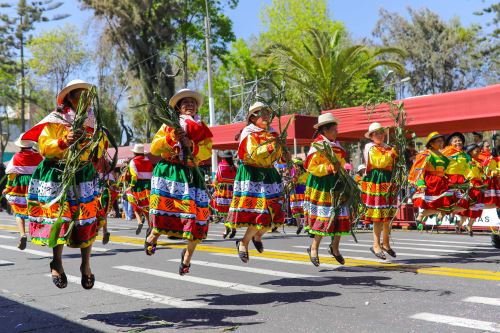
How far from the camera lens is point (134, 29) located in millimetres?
31938

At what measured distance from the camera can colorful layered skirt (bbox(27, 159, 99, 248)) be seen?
17.0 ft

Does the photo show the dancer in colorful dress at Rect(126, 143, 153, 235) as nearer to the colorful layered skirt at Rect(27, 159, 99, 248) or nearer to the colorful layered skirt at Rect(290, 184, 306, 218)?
the colorful layered skirt at Rect(290, 184, 306, 218)

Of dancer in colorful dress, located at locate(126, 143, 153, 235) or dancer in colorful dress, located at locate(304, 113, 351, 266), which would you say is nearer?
dancer in colorful dress, located at locate(304, 113, 351, 266)

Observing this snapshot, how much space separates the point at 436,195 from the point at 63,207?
248 inches

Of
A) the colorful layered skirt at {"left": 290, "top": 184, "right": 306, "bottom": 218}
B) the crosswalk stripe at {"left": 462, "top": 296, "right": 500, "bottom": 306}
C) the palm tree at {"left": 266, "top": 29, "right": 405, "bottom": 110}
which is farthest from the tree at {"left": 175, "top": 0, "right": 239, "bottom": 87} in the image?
the crosswalk stripe at {"left": 462, "top": 296, "right": 500, "bottom": 306}

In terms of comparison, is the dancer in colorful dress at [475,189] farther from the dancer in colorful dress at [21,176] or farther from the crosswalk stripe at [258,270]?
the dancer in colorful dress at [21,176]

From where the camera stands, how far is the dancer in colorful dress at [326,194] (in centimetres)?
722

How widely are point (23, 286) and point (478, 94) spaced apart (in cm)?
1010

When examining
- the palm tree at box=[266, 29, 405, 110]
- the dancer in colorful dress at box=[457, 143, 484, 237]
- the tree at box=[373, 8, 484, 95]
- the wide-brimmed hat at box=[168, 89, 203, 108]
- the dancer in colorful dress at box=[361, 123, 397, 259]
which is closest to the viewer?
the wide-brimmed hat at box=[168, 89, 203, 108]

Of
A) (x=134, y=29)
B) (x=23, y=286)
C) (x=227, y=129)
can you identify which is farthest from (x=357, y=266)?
(x=134, y=29)

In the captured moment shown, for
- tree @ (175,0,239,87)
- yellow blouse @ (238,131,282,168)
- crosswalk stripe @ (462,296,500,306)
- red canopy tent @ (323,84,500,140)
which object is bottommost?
crosswalk stripe @ (462,296,500,306)

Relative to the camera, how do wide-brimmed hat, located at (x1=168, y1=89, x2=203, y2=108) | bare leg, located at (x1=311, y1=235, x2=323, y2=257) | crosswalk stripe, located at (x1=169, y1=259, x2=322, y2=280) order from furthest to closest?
bare leg, located at (x1=311, y1=235, x2=323, y2=257) < crosswalk stripe, located at (x1=169, y1=259, x2=322, y2=280) < wide-brimmed hat, located at (x1=168, y1=89, x2=203, y2=108)

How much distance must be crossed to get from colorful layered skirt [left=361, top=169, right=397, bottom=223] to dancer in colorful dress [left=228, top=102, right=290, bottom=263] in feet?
5.27

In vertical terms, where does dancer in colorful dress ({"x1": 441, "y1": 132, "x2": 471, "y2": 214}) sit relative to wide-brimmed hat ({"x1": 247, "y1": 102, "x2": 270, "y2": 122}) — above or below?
below
